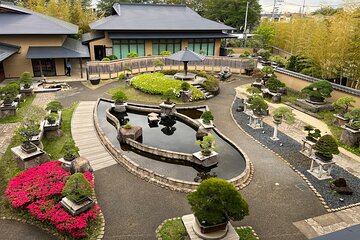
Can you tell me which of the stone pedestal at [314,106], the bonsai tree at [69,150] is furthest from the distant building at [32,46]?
the stone pedestal at [314,106]

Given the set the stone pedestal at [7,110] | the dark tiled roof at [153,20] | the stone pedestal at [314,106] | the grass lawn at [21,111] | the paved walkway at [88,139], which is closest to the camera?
the paved walkway at [88,139]

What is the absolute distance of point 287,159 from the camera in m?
13.9

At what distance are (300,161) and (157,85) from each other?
13599 millimetres

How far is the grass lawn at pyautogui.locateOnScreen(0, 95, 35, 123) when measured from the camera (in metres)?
17.7

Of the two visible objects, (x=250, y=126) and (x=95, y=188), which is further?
(x=250, y=126)

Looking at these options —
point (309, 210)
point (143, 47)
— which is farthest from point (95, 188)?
point (143, 47)

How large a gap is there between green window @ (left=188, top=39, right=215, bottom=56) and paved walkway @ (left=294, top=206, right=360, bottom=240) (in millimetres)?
28180

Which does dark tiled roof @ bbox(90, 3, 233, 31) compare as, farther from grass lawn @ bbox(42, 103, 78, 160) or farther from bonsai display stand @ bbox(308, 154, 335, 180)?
bonsai display stand @ bbox(308, 154, 335, 180)

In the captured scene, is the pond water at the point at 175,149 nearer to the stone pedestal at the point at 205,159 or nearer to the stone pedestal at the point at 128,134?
the stone pedestal at the point at 205,159

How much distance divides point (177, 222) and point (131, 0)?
73146 mm

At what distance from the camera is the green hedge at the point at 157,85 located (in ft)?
75.3

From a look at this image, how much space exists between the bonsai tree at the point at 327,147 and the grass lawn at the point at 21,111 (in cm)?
1731

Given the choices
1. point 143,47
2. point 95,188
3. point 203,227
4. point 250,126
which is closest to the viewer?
point 203,227

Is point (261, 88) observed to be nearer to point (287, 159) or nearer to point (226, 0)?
point (287, 159)
